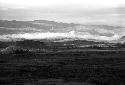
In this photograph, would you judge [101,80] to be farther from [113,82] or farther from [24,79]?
[24,79]

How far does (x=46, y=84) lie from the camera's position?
48906 mm

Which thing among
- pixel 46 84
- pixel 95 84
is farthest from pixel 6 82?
pixel 95 84

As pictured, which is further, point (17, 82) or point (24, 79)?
point (24, 79)

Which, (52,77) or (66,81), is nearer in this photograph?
(66,81)

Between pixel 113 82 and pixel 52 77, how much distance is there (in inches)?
467

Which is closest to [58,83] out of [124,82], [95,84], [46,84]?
[46,84]

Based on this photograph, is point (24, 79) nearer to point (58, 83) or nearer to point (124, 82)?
point (58, 83)

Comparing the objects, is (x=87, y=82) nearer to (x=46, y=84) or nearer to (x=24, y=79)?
(x=46, y=84)

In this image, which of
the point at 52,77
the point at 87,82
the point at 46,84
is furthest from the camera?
the point at 52,77

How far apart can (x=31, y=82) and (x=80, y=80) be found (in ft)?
27.4

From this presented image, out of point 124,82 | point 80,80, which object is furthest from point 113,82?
point 80,80

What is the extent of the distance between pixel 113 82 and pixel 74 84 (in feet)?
21.1

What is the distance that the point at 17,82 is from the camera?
5150 cm

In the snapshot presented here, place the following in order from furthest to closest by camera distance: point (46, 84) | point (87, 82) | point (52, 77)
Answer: point (52, 77), point (87, 82), point (46, 84)
